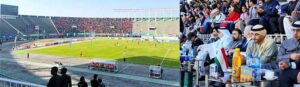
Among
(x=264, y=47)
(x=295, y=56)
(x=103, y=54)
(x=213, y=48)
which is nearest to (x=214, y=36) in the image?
(x=213, y=48)

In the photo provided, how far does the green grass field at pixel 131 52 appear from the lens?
2047 cm

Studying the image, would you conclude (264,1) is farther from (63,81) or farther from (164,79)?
(164,79)

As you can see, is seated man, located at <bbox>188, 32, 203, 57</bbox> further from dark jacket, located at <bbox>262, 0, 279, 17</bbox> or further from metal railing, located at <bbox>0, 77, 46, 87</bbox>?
metal railing, located at <bbox>0, 77, 46, 87</bbox>

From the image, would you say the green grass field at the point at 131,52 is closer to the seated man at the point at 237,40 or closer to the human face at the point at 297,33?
the seated man at the point at 237,40

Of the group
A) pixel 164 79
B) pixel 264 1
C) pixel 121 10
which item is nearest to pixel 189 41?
pixel 264 1

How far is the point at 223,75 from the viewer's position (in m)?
3.14

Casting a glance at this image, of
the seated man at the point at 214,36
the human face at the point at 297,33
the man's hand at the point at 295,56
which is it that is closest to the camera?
the man's hand at the point at 295,56

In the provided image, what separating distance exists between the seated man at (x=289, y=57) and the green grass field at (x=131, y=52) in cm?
1538

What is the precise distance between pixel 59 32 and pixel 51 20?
6474 mm

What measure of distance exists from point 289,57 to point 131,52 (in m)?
23.5

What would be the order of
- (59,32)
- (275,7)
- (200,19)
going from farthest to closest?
(59,32) → (200,19) → (275,7)

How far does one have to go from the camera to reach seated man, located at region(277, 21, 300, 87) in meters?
2.64

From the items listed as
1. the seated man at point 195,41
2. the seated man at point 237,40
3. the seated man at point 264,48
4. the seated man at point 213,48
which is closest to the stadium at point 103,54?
the seated man at point 213,48

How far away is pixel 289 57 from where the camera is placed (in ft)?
9.70
